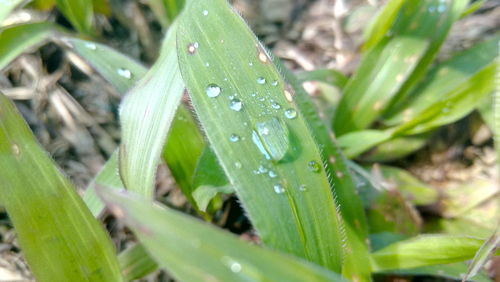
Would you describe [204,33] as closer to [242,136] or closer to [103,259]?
[242,136]

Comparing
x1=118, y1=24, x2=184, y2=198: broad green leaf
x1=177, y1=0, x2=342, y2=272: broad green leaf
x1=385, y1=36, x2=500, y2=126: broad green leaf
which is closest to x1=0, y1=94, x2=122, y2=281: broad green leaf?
x1=118, y1=24, x2=184, y2=198: broad green leaf

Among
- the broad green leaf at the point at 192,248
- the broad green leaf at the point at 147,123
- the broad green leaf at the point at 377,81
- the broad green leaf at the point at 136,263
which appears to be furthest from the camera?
the broad green leaf at the point at 377,81

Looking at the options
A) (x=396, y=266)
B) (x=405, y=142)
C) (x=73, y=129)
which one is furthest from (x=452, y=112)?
(x=73, y=129)

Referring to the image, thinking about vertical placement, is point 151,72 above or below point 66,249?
above

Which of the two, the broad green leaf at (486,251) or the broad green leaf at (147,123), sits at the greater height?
the broad green leaf at (147,123)

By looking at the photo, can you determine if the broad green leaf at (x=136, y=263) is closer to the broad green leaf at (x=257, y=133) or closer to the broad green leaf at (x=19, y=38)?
the broad green leaf at (x=257, y=133)

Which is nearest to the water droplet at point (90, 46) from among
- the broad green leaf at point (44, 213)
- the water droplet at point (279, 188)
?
the broad green leaf at point (44, 213)
